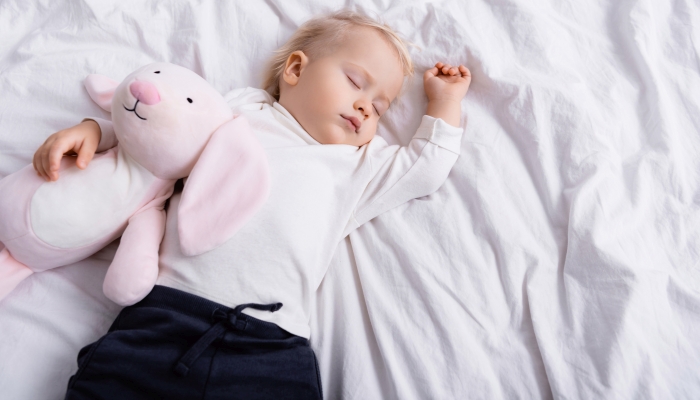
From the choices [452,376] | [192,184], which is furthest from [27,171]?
[452,376]

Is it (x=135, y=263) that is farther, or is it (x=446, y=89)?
(x=446, y=89)

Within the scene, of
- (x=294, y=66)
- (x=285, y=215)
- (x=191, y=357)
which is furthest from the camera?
(x=294, y=66)

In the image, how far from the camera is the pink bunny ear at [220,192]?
0.82 m

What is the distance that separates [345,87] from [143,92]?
16.6 inches

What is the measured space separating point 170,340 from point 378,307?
375mm

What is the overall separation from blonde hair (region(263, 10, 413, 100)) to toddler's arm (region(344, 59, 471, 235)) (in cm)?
16

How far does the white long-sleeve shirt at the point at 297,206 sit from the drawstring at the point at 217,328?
0.06 feet

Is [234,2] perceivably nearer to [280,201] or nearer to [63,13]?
A: [63,13]

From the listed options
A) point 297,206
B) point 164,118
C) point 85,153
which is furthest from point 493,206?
point 85,153

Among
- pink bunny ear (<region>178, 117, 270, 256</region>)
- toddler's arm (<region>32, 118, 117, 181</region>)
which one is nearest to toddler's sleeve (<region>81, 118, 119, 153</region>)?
toddler's arm (<region>32, 118, 117, 181</region>)

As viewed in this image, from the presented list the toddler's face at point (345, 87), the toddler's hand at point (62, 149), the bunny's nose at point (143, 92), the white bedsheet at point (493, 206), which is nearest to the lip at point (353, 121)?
the toddler's face at point (345, 87)

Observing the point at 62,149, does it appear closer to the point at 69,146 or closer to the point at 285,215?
the point at 69,146

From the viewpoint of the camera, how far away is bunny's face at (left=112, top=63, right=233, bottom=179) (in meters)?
0.79

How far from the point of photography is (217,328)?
803 mm
